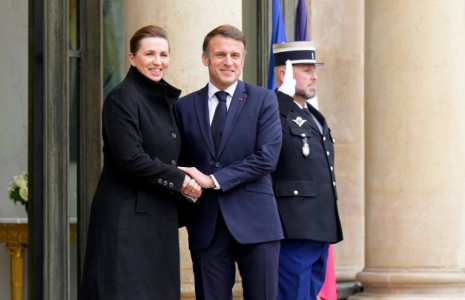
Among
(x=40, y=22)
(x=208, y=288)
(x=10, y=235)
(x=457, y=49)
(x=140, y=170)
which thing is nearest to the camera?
(x=140, y=170)

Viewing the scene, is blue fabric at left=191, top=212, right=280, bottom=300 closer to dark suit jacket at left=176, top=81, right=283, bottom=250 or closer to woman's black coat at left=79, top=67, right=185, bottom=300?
dark suit jacket at left=176, top=81, right=283, bottom=250

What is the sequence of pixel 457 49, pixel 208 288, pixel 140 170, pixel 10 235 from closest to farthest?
pixel 140 170 < pixel 208 288 < pixel 10 235 < pixel 457 49

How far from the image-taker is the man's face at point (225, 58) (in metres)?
5.80

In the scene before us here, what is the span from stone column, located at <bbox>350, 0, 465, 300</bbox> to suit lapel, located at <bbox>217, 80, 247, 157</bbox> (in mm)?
2884

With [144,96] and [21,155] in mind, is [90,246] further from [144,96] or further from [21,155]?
[21,155]

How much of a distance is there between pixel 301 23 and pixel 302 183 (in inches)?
88.5

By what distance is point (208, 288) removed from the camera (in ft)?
18.6

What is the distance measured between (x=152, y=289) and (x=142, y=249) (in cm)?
20

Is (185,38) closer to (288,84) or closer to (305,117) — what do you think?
(288,84)

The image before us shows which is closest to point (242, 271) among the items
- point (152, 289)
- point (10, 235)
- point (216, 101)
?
point (152, 289)

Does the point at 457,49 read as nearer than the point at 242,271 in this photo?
No

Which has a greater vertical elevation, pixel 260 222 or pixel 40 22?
pixel 40 22

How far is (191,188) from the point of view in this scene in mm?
5480

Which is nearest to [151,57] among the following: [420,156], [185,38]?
[185,38]
